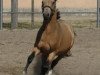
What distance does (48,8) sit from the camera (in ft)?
24.0

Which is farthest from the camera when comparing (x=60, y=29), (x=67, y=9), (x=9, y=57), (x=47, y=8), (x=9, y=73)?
(x=67, y=9)

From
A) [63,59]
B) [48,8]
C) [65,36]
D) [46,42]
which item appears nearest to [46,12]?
[48,8]

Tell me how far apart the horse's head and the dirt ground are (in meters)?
2.09

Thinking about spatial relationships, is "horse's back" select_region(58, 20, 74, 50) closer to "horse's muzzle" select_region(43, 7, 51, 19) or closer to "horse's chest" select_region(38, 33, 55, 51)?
"horse's chest" select_region(38, 33, 55, 51)

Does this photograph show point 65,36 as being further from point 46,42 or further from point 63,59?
point 63,59

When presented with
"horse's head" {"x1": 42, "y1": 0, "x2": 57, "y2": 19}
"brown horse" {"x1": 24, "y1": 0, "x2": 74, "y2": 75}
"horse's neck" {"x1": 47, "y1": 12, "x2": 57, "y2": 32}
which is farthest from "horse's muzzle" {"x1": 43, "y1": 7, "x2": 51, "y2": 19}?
"horse's neck" {"x1": 47, "y1": 12, "x2": 57, "y2": 32}

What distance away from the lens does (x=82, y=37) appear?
50.1 ft

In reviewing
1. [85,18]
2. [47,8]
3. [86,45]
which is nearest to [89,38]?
[86,45]

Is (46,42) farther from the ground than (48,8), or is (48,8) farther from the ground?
(48,8)

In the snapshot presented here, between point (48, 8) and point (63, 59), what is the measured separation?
12.6ft

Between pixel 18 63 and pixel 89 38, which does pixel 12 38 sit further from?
pixel 18 63

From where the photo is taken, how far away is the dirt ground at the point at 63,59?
9633 millimetres

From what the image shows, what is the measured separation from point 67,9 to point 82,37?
675 inches

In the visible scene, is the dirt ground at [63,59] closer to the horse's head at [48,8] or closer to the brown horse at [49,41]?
the brown horse at [49,41]
